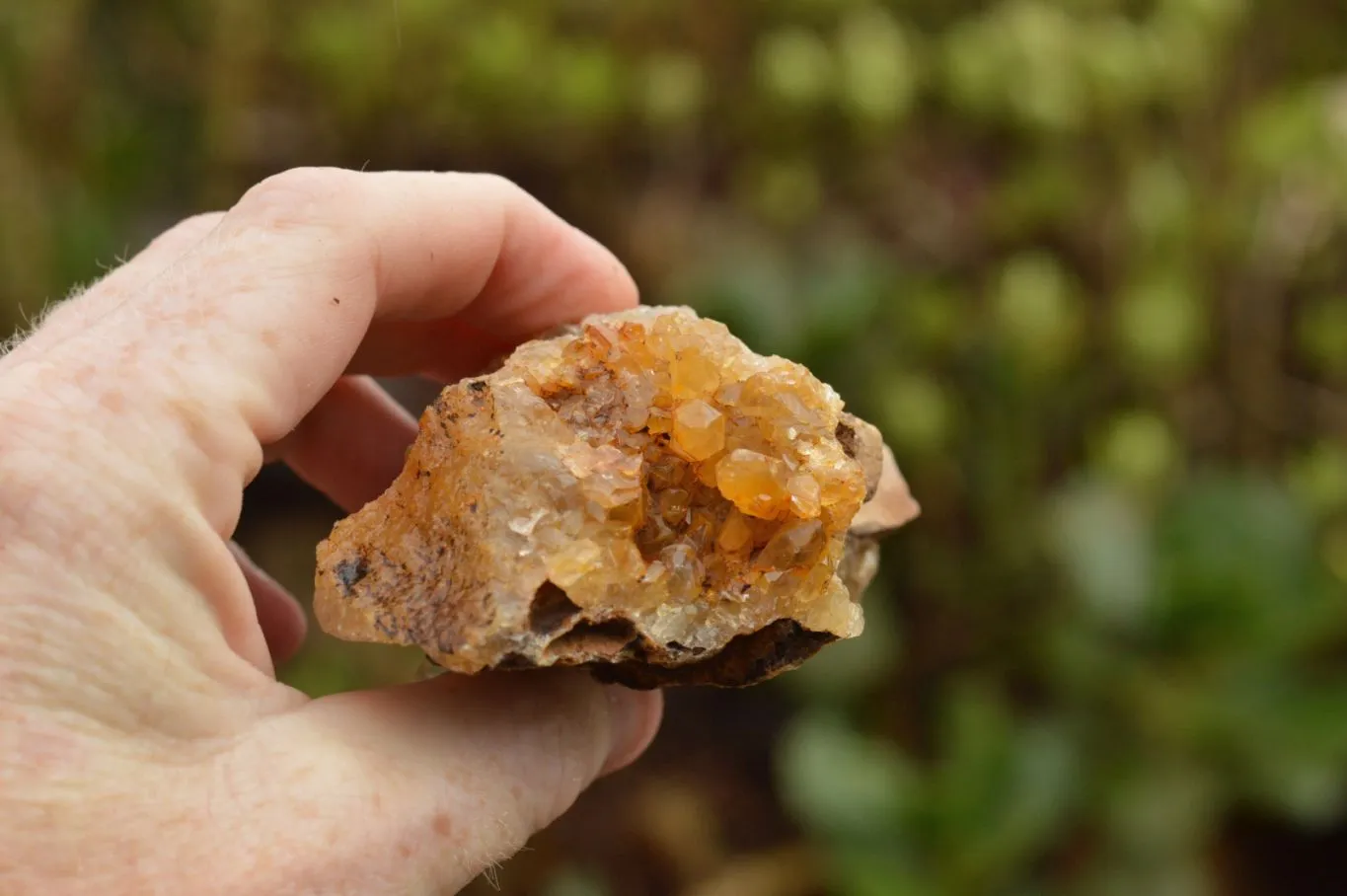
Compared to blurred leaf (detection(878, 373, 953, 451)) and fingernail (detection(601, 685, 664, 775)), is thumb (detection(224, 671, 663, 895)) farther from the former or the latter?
blurred leaf (detection(878, 373, 953, 451))

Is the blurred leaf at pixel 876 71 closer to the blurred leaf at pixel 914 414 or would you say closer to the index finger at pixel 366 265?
the blurred leaf at pixel 914 414

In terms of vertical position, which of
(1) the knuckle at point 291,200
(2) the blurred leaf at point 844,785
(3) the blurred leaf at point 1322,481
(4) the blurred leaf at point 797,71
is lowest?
(2) the blurred leaf at point 844,785

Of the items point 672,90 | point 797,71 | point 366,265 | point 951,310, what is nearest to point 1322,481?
point 951,310

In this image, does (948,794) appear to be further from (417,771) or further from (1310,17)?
(1310,17)

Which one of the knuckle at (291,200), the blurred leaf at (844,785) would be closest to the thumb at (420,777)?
the knuckle at (291,200)

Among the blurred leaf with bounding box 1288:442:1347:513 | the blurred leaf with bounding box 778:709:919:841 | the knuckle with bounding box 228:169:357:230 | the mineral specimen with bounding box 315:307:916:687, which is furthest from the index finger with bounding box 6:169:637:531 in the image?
the blurred leaf with bounding box 1288:442:1347:513

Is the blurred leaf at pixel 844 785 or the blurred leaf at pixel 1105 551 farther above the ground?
the blurred leaf at pixel 1105 551
